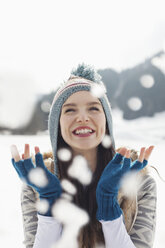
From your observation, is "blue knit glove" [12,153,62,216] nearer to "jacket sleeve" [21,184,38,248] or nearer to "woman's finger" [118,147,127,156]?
"jacket sleeve" [21,184,38,248]

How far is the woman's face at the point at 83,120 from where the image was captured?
56.6 inches

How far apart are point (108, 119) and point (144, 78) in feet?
66.0

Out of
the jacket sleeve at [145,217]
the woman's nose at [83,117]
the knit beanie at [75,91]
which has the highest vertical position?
the knit beanie at [75,91]

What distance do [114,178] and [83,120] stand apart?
0.43m

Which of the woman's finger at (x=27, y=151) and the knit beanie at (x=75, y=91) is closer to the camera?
the woman's finger at (x=27, y=151)

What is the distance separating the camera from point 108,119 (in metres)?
1.67

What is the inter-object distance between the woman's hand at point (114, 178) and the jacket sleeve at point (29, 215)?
0.53 meters

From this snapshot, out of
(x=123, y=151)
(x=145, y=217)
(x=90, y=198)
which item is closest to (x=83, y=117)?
(x=123, y=151)

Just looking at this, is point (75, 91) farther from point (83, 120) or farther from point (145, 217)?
point (145, 217)

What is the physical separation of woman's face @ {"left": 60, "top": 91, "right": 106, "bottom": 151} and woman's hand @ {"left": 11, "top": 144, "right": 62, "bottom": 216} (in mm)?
285

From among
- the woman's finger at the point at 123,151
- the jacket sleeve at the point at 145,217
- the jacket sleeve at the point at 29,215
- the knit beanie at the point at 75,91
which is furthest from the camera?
the knit beanie at the point at 75,91

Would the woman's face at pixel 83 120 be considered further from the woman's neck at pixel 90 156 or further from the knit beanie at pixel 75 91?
the woman's neck at pixel 90 156

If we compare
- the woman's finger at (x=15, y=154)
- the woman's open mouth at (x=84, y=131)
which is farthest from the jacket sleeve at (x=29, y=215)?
the woman's open mouth at (x=84, y=131)

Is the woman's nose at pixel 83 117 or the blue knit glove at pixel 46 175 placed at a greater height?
the woman's nose at pixel 83 117
